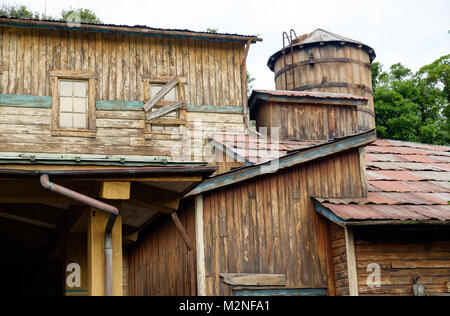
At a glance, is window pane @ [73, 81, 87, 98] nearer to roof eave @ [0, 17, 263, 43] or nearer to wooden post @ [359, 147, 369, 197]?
roof eave @ [0, 17, 263, 43]

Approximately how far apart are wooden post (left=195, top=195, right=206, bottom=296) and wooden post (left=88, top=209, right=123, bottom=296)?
2.94 m

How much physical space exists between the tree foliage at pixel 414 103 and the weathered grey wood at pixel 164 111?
12.1 m

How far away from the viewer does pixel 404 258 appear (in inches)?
417

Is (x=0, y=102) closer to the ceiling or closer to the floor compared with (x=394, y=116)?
closer to the floor

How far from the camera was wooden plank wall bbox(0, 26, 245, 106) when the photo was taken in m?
13.8

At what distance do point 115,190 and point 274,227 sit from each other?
425cm

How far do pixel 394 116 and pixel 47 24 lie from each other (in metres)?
15.6

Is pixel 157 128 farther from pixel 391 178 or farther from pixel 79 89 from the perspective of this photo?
pixel 391 178

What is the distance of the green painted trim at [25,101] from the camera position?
1345 centimetres

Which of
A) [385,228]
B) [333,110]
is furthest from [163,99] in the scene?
[385,228]

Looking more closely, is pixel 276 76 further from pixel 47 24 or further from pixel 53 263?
pixel 53 263

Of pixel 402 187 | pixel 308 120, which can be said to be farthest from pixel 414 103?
pixel 402 187

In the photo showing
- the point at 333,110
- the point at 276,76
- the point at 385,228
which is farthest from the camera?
the point at 276,76

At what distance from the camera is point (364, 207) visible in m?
10.9
